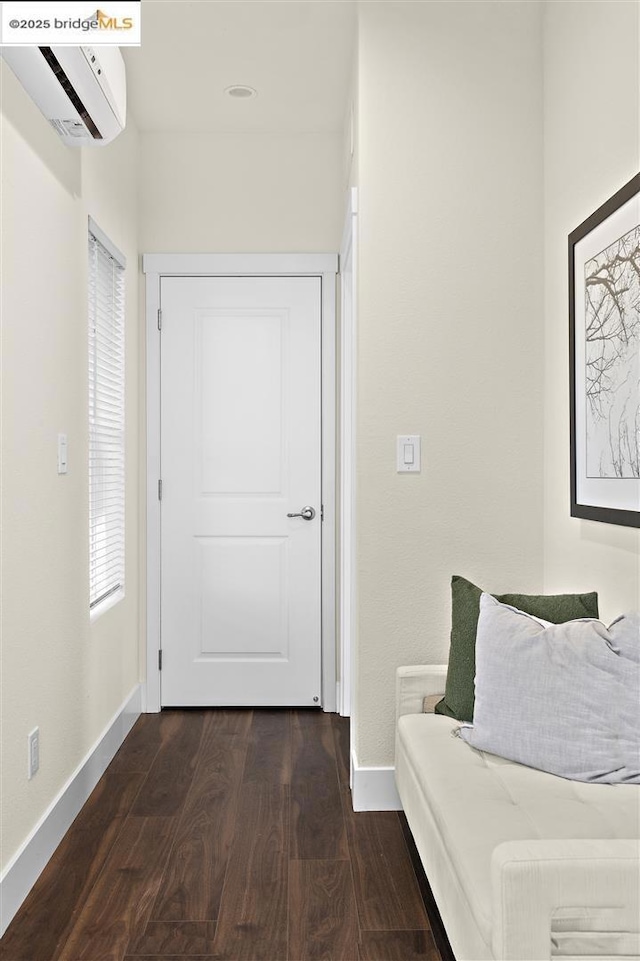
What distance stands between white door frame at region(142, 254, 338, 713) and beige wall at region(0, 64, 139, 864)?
0.64 meters

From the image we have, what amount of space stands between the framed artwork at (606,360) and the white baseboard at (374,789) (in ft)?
3.63

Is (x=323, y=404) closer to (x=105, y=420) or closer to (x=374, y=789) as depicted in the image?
(x=105, y=420)

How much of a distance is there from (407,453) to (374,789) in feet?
3.78

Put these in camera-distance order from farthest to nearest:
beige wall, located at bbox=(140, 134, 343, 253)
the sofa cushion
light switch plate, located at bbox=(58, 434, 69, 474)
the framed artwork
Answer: beige wall, located at bbox=(140, 134, 343, 253) → light switch plate, located at bbox=(58, 434, 69, 474) → the framed artwork → the sofa cushion

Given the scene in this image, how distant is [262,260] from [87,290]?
1168 millimetres

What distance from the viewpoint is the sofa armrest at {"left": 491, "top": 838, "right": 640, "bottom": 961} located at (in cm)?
134

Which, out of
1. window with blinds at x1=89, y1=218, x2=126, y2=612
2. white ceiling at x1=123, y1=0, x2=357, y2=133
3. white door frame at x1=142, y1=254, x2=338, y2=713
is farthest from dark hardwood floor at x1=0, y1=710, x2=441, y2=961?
white ceiling at x1=123, y1=0, x2=357, y2=133

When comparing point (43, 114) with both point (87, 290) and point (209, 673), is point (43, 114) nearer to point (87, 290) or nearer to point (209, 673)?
point (87, 290)

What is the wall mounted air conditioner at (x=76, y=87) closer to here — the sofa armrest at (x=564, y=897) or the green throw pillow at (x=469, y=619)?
the green throw pillow at (x=469, y=619)

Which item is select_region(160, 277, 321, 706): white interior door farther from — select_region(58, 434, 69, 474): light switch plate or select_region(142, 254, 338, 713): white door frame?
select_region(58, 434, 69, 474): light switch plate

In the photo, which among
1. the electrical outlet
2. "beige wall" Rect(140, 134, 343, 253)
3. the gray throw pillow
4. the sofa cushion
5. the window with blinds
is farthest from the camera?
"beige wall" Rect(140, 134, 343, 253)

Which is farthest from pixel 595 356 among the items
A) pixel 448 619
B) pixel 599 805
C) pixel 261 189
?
pixel 261 189

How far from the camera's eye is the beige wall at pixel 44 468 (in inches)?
83.7

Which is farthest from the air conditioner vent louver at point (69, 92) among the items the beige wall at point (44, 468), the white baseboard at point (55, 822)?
the white baseboard at point (55, 822)
